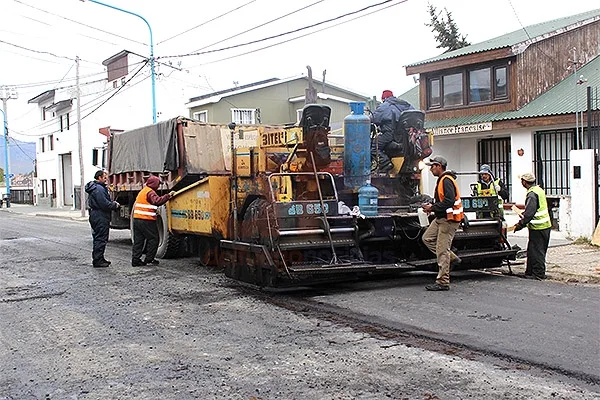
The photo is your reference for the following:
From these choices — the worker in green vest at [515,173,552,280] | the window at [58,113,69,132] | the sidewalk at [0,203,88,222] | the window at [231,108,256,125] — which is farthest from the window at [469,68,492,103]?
the window at [58,113,69,132]

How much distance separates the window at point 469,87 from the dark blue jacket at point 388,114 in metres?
10.1

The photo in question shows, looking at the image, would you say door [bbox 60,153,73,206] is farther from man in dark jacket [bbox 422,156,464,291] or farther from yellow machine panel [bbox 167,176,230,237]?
man in dark jacket [bbox 422,156,464,291]

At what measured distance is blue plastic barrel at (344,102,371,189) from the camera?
31.2 ft

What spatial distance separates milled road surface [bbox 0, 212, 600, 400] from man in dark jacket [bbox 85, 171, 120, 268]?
4.79 ft

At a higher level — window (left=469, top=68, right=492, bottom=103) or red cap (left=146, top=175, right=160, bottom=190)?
window (left=469, top=68, right=492, bottom=103)

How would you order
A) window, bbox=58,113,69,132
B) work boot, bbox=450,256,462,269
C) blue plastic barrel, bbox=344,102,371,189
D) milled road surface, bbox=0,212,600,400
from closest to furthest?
milled road surface, bbox=0,212,600,400 < work boot, bbox=450,256,462,269 < blue plastic barrel, bbox=344,102,371,189 < window, bbox=58,113,69,132

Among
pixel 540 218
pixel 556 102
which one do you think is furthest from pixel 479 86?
pixel 540 218

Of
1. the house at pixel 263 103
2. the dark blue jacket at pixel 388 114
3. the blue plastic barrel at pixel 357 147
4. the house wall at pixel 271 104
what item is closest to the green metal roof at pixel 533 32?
the dark blue jacket at pixel 388 114

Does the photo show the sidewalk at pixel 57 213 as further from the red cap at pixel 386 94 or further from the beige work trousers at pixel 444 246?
the beige work trousers at pixel 444 246

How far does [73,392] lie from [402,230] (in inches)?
222

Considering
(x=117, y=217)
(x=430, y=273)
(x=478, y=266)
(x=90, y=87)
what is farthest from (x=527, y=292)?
(x=90, y=87)

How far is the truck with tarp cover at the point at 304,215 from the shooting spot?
8.68m

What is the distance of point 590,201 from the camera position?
14.0 metres

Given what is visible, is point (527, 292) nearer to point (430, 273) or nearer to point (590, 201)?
point (430, 273)
